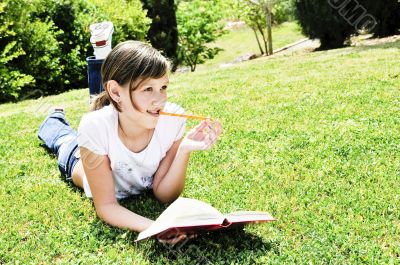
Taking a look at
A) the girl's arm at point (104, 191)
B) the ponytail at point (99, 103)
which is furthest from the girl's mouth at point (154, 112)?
the ponytail at point (99, 103)

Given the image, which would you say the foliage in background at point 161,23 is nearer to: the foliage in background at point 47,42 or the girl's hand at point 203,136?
the foliage in background at point 47,42

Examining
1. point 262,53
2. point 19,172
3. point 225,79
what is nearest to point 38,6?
point 225,79

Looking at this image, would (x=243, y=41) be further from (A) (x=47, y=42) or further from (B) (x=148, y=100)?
(B) (x=148, y=100)

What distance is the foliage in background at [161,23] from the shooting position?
51.1 ft

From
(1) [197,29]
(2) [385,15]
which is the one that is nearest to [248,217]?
(2) [385,15]

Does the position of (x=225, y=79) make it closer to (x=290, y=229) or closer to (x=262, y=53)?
(x=290, y=229)

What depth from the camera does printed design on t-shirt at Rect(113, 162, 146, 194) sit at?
302cm

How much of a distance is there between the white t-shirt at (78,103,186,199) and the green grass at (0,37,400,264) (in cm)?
17

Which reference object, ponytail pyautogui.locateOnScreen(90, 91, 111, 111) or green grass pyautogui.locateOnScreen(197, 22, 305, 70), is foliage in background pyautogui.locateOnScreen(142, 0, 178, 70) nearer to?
green grass pyautogui.locateOnScreen(197, 22, 305, 70)

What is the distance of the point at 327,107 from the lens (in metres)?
5.36

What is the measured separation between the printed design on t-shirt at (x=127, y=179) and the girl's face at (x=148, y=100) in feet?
1.29

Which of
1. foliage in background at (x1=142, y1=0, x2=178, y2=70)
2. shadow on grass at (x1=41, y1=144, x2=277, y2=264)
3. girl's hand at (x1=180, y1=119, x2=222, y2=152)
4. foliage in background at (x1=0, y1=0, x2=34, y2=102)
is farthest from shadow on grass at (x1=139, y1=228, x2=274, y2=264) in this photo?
foliage in background at (x1=142, y1=0, x2=178, y2=70)

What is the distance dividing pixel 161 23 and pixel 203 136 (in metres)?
13.5

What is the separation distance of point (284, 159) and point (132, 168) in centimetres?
142
